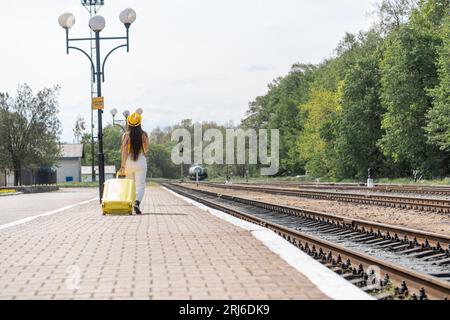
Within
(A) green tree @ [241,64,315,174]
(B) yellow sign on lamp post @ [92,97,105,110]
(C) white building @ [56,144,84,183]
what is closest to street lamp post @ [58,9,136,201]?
(B) yellow sign on lamp post @ [92,97,105,110]

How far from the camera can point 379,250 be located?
35.3ft

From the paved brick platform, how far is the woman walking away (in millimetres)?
4062

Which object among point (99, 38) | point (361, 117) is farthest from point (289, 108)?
point (99, 38)

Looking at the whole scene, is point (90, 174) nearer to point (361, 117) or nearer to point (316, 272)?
point (361, 117)

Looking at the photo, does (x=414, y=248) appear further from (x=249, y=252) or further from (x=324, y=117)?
(x=324, y=117)

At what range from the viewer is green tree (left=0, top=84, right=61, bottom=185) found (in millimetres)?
62906

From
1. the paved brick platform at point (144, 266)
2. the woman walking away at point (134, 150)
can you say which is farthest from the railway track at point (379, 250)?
the woman walking away at point (134, 150)

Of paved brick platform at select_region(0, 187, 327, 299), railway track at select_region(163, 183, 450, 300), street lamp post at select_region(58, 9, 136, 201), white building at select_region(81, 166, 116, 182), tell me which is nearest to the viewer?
paved brick platform at select_region(0, 187, 327, 299)

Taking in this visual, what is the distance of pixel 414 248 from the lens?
34.2 feet

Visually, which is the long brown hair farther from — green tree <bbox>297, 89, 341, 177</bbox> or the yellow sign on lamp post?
green tree <bbox>297, 89, 341, 177</bbox>

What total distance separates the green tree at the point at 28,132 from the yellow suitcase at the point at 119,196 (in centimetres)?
5058

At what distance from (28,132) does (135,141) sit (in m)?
51.3
